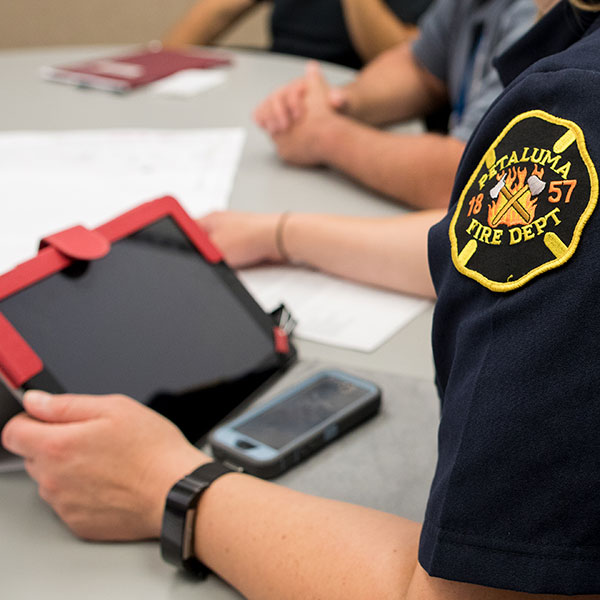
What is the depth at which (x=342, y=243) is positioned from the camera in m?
0.90

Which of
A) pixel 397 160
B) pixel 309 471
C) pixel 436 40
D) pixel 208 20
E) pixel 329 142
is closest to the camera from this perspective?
pixel 309 471

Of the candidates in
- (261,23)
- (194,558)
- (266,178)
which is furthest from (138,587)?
(261,23)

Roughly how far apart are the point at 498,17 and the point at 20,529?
3.22 ft

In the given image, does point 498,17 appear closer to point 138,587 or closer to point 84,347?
point 84,347

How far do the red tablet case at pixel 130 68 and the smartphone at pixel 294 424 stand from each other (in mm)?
1114

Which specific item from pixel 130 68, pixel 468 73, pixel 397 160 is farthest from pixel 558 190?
pixel 130 68

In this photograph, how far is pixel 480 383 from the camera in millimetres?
389

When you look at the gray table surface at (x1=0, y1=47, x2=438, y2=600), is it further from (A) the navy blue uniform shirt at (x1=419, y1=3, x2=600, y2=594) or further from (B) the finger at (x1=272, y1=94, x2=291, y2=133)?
(A) the navy blue uniform shirt at (x1=419, y1=3, x2=600, y2=594)

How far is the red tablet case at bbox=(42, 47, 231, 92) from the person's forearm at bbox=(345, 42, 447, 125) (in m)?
A: 0.41

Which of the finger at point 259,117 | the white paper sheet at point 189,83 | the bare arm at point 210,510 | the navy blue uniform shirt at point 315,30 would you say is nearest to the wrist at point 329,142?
the finger at point 259,117

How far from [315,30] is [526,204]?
1.87 metres

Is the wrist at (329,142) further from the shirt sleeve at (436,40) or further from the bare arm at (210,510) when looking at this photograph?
the bare arm at (210,510)

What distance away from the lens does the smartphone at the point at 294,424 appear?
23.6 inches

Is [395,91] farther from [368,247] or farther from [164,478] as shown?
[164,478]
